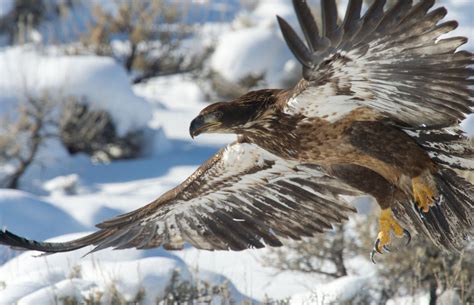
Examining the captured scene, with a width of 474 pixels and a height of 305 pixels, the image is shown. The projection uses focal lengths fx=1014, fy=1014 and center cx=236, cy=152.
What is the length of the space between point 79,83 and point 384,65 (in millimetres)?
8384

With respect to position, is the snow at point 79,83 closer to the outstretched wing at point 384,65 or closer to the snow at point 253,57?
the snow at point 253,57

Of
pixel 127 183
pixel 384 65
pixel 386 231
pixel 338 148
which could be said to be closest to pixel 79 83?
pixel 127 183

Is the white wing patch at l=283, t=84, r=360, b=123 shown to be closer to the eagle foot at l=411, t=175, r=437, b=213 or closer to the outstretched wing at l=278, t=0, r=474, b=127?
the outstretched wing at l=278, t=0, r=474, b=127

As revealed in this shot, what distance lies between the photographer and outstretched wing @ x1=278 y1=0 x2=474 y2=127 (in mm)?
4436

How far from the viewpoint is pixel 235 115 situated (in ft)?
17.3

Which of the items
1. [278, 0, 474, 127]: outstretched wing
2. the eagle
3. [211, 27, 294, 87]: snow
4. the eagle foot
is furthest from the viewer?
[211, 27, 294, 87]: snow

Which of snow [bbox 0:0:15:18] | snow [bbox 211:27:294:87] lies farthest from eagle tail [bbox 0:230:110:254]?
snow [bbox 0:0:15:18]

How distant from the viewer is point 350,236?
8469 millimetres

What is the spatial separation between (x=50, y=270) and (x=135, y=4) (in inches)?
371

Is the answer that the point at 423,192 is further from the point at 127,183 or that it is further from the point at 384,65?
the point at 127,183

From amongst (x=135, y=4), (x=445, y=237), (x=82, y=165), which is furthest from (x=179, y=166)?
(x=445, y=237)

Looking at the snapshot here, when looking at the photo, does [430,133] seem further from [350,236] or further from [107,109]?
[107,109]

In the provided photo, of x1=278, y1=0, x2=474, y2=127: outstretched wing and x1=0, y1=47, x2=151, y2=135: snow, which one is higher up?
x1=0, y1=47, x2=151, y2=135: snow

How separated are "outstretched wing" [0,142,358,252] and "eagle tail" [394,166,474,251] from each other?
1.93 feet
